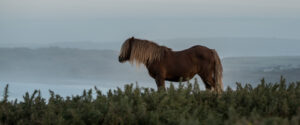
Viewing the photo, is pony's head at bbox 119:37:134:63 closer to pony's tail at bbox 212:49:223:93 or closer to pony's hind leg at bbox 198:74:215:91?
pony's hind leg at bbox 198:74:215:91

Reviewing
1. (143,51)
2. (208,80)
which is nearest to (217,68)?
(208,80)

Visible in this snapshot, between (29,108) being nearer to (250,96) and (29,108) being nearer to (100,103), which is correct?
(100,103)

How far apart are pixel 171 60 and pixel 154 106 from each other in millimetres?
5769

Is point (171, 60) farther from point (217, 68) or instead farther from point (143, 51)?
point (217, 68)

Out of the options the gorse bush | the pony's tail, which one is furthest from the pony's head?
the gorse bush

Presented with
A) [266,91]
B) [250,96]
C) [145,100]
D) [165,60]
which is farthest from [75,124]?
[165,60]

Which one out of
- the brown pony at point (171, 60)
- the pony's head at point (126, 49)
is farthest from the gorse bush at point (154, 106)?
the pony's head at point (126, 49)

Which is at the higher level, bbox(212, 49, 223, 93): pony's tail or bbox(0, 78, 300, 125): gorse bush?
bbox(212, 49, 223, 93): pony's tail

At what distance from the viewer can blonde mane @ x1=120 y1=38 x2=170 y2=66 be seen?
1030cm

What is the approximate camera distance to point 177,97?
4816mm

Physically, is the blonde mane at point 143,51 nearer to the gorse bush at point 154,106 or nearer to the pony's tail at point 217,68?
the pony's tail at point 217,68

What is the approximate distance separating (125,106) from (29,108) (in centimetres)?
134

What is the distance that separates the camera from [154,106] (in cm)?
467

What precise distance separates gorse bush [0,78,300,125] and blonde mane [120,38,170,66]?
4.80m
